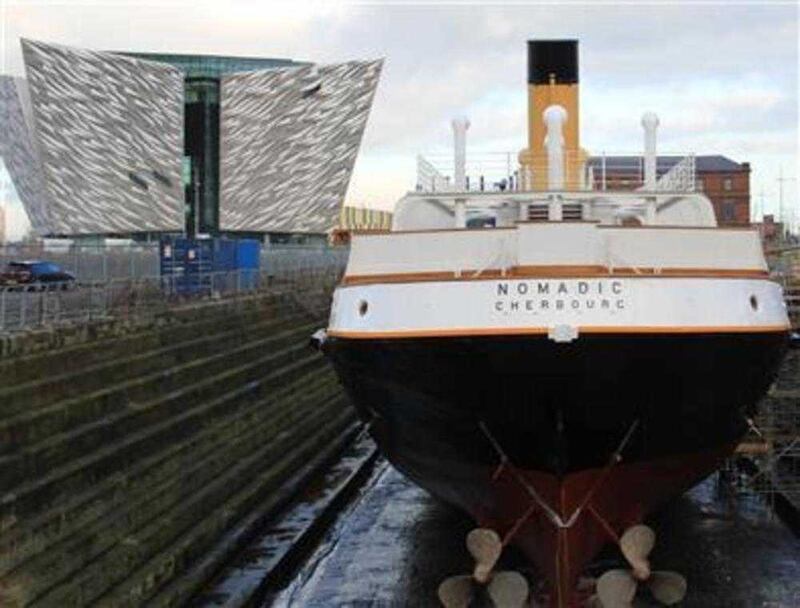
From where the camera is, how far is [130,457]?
12.7 m

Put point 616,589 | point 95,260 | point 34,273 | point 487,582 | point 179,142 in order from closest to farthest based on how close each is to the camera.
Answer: point 616,589 → point 487,582 → point 95,260 → point 34,273 → point 179,142

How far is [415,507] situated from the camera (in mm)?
17688

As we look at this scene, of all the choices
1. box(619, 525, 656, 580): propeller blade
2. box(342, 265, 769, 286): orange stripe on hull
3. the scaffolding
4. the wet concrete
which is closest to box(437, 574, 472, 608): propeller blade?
the wet concrete

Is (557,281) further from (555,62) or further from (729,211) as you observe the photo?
(729,211)

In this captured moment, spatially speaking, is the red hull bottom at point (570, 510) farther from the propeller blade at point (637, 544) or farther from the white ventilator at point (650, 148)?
the white ventilator at point (650, 148)

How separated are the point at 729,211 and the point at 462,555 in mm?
56136

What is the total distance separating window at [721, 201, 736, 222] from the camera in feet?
209

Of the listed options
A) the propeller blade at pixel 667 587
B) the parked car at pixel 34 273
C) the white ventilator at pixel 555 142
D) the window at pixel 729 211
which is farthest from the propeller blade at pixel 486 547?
the window at pixel 729 211

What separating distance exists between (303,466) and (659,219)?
26.8 ft

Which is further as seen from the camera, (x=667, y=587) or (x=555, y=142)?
(x=555, y=142)

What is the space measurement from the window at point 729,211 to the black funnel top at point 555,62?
47872mm

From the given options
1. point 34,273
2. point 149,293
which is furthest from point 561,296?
point 34,273

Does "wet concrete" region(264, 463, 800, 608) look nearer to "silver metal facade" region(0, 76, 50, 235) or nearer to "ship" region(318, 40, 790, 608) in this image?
"ship" region(318, 40, 790, 608)

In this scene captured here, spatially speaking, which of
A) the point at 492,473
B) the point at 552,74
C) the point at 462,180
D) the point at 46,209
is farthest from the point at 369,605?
the point at 46,209
